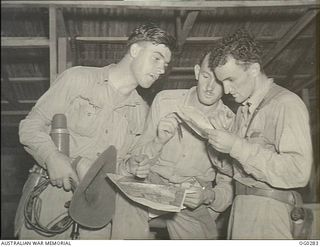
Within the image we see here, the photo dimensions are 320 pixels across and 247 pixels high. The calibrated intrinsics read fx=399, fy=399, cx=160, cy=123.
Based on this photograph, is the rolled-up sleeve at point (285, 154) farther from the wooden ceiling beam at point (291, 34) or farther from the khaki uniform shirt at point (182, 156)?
Result: the wooden ceiling beam at point (291, 34)

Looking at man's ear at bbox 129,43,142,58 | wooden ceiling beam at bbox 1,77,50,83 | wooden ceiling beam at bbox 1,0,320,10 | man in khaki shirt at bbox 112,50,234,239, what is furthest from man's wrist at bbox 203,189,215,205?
wooden ceiling beam at bbox 1,77,50,83

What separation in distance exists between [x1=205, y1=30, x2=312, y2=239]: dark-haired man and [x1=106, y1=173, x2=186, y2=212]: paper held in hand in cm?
16

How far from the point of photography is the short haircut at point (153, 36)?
3.86 feet

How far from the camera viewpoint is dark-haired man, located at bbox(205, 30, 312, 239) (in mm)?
981

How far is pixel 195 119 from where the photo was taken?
111 cm

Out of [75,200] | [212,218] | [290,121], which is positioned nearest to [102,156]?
[75,200]

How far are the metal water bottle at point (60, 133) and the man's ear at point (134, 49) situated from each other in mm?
275

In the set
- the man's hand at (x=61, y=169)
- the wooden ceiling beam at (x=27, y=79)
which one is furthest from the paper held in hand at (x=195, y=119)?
the wooden ceiling beam at (x=27, y=79)

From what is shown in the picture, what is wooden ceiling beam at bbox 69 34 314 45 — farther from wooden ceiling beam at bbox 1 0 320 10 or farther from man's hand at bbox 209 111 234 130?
man's hand at bbox 209 111 234 130

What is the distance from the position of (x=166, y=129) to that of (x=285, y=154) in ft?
1.10

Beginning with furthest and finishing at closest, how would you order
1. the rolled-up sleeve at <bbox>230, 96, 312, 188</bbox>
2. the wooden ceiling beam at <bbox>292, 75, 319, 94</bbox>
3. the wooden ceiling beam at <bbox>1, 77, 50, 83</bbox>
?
the wooden ceiling beam at <bbox>1, 77, 50, 83</bbox>
the wooden ceiling beam at <bbox>292, 75, 319, 94</bbox>
the rolled-up sleeve at <bbox>230, 96, 312, 188</bbox>

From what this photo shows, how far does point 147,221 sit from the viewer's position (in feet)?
3.71

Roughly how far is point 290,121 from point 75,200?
1.96ft

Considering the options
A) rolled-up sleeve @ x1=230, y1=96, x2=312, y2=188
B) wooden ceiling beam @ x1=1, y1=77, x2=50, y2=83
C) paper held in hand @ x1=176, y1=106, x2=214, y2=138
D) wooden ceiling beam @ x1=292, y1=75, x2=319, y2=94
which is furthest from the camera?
wooden ceiling beam @ x1=1, y1=77, x2=50, y2=83
